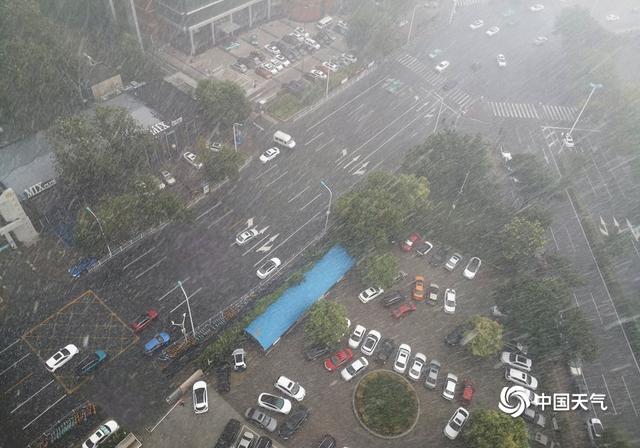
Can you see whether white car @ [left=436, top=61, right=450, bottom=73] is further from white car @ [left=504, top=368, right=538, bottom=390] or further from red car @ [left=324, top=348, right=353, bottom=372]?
red car @ [left=324, top=348, right=353, bottom=372]

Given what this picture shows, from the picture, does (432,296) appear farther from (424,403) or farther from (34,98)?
(34,98)

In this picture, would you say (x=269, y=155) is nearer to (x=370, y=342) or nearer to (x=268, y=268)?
(x=268, y=268)

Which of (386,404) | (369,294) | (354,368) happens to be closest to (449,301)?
(369,294)

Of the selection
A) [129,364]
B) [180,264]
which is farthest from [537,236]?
[129,364]

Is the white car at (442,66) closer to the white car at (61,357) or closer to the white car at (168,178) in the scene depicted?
the white car at (168,178)

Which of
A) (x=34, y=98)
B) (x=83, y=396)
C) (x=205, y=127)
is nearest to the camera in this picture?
(x=83, y=396)
